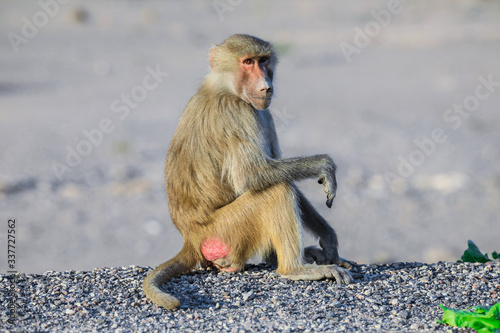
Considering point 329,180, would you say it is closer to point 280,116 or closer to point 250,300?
point 250,300

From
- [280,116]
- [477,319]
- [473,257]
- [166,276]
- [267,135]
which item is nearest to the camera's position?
[477,319]

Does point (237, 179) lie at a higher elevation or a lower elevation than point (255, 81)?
lower

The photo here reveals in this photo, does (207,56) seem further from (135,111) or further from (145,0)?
(145,0)

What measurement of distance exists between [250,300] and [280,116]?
1196 centimetres

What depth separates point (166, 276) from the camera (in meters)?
6.98

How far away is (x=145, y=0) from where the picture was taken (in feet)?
90.6

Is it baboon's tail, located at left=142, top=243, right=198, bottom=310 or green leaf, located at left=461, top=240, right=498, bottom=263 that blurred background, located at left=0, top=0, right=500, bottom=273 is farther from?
green leaf, located at left=461, top=240, right=498, bottom=263

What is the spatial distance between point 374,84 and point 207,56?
45.5ft

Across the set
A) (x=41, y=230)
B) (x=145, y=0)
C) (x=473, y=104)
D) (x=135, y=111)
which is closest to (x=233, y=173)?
(x=41, y=230)

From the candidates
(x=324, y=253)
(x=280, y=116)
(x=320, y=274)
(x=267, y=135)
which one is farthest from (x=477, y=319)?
(x=280, y=116)

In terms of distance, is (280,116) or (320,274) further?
(280,116)

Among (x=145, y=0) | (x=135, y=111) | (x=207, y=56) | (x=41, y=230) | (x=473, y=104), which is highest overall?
(x=145, y=0)

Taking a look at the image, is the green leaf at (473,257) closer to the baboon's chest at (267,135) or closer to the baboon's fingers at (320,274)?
the baboon's fingers at (320,274)

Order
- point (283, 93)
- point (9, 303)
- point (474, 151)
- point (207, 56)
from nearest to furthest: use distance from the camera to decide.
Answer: point (9, 303)
point (207, 56)
point (474, 151)
point (283, 93)
